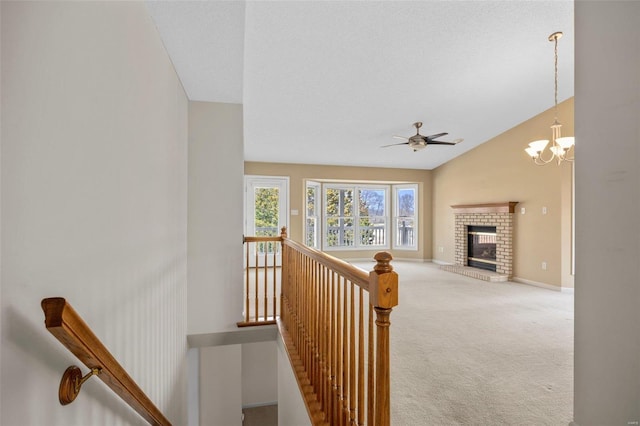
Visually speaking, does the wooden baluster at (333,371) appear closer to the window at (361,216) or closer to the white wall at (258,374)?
the white wall at (258,374)

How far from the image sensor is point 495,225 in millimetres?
5852

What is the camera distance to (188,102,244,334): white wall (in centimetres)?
307

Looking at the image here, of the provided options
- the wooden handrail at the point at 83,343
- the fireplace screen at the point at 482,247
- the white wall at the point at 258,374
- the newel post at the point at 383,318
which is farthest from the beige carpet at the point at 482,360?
the white wall at the point at 258,374

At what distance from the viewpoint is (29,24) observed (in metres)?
0.83

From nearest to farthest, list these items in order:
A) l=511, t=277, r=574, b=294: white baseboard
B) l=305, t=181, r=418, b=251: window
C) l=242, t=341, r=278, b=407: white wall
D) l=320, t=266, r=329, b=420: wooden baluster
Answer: l=320, t=266, r=329, b=420: wooden baluster → l=242, t=341, r=278, b=407: white wall → l=511, t=277, r=574, b=294: white baseboard → l=305, t=181, r=418, b=251: window

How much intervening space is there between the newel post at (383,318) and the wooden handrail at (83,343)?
873mm

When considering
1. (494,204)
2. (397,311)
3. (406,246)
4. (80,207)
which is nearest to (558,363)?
(397,311)

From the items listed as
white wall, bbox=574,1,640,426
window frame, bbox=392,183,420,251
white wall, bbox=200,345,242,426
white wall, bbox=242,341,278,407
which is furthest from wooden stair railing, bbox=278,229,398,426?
window frame, bbox=392,183,420,251

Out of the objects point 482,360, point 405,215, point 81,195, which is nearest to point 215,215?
point 81,195

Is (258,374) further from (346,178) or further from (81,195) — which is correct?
(346,178)

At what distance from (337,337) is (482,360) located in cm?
162

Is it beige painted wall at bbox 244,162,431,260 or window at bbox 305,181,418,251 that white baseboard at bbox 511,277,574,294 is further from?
window at bbox 305,181,418,251

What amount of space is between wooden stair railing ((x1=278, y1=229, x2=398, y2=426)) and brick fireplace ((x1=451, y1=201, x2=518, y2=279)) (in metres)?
4.50

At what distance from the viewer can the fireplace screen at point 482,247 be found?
237 inches
